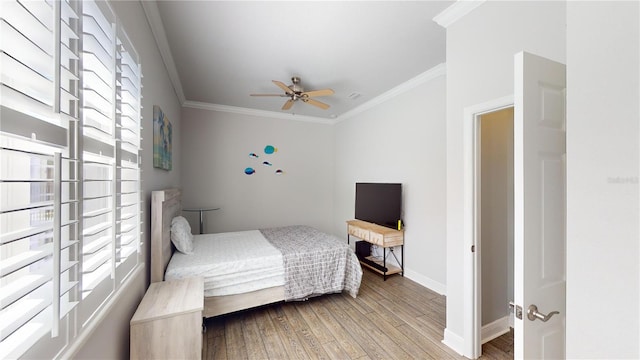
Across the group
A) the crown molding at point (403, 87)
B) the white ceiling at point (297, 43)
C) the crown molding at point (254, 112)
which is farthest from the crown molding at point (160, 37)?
the crown molding at point (403, 87)

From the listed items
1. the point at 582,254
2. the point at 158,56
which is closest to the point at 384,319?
the point at 582,254

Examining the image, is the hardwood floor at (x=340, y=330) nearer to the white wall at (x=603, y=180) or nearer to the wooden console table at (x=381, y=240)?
the wooden console table at (x=381, y=240)

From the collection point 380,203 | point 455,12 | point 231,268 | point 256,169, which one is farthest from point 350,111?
point 231,268

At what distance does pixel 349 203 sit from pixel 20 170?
4530mm

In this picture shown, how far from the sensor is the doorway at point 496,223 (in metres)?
2.30

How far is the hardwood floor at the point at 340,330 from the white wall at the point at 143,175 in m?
0.80

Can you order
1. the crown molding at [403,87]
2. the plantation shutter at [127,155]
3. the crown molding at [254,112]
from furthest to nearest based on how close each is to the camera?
the crown molding at [254,112] → the crown molding at [403,87] → the plantation shutter at [127,155]

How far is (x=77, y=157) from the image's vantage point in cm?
Answer: 97

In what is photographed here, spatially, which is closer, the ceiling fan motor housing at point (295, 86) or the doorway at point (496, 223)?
the doorway at point (496, 223)

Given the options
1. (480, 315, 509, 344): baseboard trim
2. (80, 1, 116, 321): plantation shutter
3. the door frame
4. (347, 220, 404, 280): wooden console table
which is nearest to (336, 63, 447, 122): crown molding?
the door frame

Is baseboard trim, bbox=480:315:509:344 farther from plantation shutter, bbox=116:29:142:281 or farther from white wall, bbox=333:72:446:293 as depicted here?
plantation shutter, bbox=116:29:142:281

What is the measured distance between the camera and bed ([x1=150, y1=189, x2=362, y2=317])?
7.41 feet

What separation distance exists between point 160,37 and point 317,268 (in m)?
2.83

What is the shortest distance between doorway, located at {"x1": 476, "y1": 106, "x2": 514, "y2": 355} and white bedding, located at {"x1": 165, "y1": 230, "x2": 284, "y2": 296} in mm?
2027
